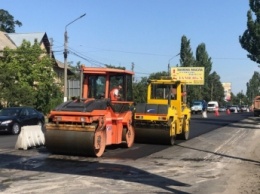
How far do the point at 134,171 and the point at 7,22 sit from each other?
83300 mm

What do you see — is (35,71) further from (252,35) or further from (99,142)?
(99,142)

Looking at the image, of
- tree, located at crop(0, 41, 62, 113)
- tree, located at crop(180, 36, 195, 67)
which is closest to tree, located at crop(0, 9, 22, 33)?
tree, located at crop(180, 36, 195, 67)

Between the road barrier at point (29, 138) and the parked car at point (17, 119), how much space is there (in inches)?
291

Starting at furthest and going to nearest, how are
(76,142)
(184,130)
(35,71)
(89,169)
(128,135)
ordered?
(35,71)
(184,130)
(128,135)
(76,142)
(89,169)

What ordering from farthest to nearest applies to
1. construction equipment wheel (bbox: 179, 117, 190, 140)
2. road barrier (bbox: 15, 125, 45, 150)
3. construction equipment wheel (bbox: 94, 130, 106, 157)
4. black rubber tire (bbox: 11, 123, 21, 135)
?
1. black rubber tire (bbox: 11, 123, 21, 135)
2. construction equipment wheel (bbox: 179, 117, 190, 140)
3. road barrier (bbox: 15, 125, 45, 150)
4. construction equipment wheel (bbox: 94, 130, 106, 157)

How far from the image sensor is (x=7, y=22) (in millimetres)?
89625

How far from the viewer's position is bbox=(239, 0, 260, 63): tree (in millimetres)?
41875

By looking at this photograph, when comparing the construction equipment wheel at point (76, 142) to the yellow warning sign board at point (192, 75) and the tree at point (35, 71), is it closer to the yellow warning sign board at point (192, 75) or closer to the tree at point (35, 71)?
the tree at point (35, 71)

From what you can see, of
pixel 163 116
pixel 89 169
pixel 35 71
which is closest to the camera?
pixel 89 169

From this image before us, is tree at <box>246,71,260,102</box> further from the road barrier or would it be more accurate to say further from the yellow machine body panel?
the road barrier

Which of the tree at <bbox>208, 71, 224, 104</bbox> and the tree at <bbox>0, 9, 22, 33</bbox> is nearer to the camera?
the tree at <bbox>0, 9, 22, 33</bbox>

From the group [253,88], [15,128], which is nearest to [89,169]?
[15,128]

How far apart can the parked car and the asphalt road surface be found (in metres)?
7.65

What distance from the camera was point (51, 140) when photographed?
14086 millimetres
